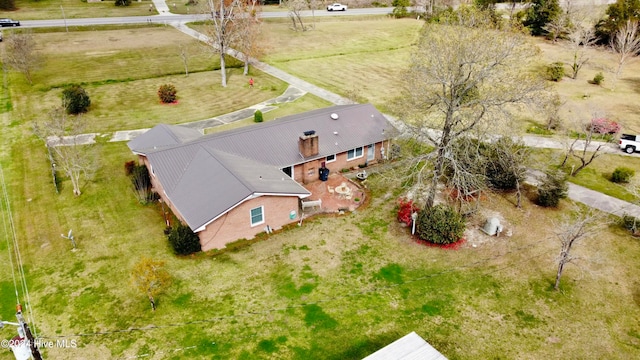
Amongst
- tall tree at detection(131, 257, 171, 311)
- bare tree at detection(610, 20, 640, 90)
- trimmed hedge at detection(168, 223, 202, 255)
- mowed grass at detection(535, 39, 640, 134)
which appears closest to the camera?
tall tree at detection(131, 257, 171, 311)

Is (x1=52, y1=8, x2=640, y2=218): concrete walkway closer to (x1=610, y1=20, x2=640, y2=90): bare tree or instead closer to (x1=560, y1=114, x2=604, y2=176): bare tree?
(x1=560, y1=114, x2=604, y2=176): bare tree

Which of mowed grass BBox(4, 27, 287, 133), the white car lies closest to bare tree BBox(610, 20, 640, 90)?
mowed grass BBox(4, 27, 287, 133)

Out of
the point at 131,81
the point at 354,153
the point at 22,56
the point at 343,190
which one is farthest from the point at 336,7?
the point at 343,190

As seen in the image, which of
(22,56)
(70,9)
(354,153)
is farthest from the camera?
(70,9)

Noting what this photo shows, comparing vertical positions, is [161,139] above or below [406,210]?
above

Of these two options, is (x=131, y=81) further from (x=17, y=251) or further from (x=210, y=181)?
(x=210, y=181)

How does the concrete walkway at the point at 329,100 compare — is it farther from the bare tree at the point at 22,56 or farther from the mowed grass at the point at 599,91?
the bare tree at the point at 22,56

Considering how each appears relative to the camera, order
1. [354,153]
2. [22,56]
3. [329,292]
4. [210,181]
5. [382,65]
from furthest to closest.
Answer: [382,65], [22,56], [354,153], [210,181], [329,292]
